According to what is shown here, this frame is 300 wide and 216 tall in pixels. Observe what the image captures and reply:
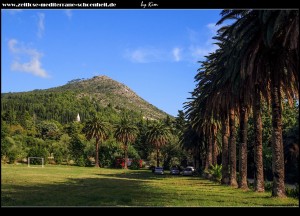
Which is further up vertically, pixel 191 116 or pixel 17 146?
pixel 191 116

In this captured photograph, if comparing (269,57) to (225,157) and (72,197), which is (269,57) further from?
(225,157)

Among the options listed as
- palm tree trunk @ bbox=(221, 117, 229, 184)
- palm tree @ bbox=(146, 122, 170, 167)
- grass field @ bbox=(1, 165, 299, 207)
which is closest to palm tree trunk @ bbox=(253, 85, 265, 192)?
grass field @ bbox=(1, 165, 299, 207)

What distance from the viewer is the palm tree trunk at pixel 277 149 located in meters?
24.7

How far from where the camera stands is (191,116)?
60031mm

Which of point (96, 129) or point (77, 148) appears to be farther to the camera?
point (77, 148)

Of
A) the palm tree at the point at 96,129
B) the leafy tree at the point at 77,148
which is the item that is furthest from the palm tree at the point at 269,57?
the leafy tree at the point at 77,148

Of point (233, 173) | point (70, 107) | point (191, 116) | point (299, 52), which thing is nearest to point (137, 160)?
point (191, 116)

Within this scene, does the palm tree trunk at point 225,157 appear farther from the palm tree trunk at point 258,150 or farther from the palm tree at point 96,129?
the palm tree at point 96,129

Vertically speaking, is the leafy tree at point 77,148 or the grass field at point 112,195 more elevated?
the leafy tree at point 77,148

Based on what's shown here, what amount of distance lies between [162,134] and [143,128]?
90.8 ft

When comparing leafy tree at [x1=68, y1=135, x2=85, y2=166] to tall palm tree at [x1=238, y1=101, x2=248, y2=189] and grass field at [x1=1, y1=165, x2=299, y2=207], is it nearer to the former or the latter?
grass field at [x1=1, y1=165, x2=299, y2=207]

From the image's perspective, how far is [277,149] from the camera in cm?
2505

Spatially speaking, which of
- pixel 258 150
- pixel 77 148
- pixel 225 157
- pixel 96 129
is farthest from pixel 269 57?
pixel 77 148
